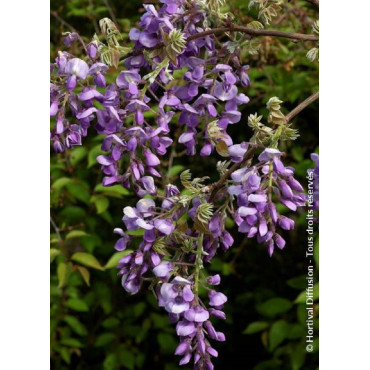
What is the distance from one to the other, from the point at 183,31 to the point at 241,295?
47.0 inches

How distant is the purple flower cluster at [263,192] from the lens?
0.79 meters

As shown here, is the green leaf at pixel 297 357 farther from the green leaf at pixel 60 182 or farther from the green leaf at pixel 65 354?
the green leaf at pixel 60 182

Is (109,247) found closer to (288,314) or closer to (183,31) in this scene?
(288,314)

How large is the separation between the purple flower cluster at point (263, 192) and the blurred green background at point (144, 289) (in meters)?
0.67

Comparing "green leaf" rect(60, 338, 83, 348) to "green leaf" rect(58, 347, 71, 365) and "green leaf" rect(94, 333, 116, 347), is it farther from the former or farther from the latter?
"green leaf" rect(94, 333, 116, 347)

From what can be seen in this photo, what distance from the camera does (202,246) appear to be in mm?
850

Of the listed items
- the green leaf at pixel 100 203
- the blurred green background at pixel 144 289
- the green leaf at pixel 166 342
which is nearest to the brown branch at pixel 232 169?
the blurred green background at pixel 144 289

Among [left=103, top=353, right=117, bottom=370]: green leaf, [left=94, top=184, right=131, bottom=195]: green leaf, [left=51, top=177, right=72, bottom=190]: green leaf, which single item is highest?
[left=51, top=177, right=72, bottom=190]: green leaf

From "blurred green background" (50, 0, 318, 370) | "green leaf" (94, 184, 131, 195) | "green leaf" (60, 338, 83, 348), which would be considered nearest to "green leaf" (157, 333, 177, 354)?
"blurred green background" (50, 0, 318, 370)

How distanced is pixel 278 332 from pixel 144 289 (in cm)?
44

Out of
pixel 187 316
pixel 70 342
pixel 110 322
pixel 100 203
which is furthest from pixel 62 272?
pixel 187 316

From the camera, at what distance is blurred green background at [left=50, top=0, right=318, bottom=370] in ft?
5.37
